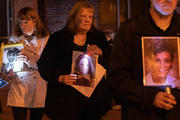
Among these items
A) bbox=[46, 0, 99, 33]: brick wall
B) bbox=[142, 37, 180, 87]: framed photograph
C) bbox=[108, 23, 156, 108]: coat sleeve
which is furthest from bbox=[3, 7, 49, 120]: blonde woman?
bbox=[46, 0, 99, 33]: brick wall

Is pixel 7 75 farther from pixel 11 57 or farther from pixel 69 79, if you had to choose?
pixel 69 79

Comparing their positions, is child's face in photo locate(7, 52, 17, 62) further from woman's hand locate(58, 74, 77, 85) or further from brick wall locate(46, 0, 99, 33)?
brick wall locate(46, 0, 99, 33)

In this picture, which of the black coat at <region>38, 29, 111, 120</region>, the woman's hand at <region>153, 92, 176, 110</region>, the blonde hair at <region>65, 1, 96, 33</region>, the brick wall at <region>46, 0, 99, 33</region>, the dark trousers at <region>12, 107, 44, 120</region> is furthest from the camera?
the brick wall at <region>46, 0, 99, 33</region>

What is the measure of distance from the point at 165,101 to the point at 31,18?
2.37 m

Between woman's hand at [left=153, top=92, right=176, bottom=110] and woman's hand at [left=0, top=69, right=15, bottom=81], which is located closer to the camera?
woman's hand at [left=153, top=92, right=176, bottom=110]

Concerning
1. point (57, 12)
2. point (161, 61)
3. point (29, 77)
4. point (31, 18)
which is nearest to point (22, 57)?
point (29, 77)

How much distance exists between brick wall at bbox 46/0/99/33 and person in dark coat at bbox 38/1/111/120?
7.26m

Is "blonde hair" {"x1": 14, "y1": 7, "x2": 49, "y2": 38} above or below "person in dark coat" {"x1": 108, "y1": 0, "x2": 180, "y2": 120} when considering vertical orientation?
above

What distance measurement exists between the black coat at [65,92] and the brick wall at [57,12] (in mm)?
7314

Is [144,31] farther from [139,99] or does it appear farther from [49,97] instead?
[49,97]

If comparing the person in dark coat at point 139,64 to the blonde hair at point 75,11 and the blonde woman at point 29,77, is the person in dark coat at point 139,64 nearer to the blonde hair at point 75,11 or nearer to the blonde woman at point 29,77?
the blonde hair at point 75,11

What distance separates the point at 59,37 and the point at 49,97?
57 centimetres

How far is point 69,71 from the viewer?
289 cm

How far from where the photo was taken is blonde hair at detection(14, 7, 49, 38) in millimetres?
3709
